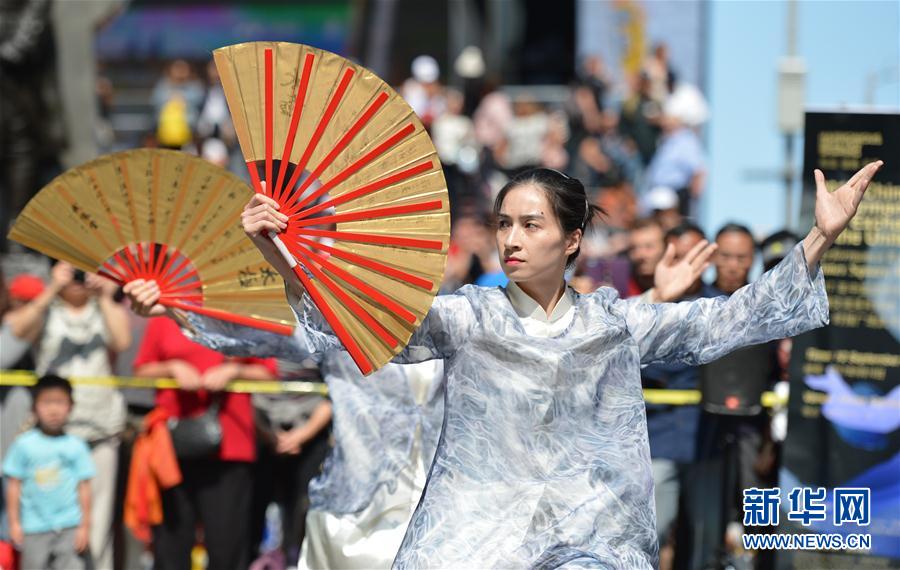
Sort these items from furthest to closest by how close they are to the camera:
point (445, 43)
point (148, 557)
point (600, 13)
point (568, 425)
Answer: point (445, 43), point (600, 13), point (148, 557), point (568, 425)

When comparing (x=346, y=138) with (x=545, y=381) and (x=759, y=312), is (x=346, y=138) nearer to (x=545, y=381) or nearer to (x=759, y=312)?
(x=545, y=381)

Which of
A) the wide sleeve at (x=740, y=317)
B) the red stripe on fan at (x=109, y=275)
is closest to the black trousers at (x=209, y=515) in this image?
the red stripe on fan at (x=109, y=275)

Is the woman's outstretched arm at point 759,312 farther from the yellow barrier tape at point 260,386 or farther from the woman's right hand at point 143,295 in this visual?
the yellow barrier tape at point 260,386

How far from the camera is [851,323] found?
21.3 ft

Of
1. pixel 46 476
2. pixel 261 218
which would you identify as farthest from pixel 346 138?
pixel 46 476

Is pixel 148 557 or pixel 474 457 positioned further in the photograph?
pixel 148 557

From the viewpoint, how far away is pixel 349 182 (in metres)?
4.16

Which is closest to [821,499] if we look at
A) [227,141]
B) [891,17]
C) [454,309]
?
[891,17]

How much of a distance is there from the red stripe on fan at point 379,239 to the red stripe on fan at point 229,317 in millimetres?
977

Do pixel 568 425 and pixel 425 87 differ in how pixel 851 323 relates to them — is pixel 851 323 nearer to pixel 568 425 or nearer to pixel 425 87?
pixel 568 425

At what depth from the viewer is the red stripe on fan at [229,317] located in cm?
503

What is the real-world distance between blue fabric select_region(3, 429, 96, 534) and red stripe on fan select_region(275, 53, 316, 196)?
3.12m

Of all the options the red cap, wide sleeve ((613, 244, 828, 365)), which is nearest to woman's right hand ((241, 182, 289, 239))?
wide sleeve ((613, 244, 828, 365))

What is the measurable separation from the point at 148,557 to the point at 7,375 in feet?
4.06
